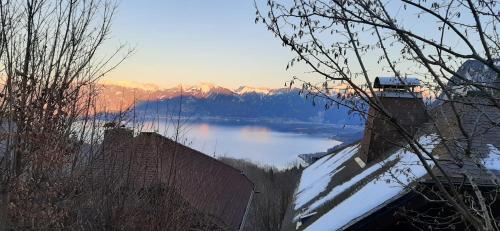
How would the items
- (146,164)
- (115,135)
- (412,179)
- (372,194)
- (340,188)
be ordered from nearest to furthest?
1. (412,179)
2. (115,135)
3. (372,194)
4. (146,164)
5. (340,188)

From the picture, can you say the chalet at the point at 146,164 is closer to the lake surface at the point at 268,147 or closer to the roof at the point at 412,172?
the roof at the point at 412,172

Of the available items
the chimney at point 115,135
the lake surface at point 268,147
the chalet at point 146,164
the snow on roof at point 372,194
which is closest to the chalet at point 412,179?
the snow on roof at point 372,194

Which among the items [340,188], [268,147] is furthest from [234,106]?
[340,188]

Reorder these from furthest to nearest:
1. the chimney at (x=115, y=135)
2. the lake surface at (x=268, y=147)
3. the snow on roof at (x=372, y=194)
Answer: the lake surface at (x=268, y=147) → the chimney at (x=115, y=135) → the snow on roof at (x=372, y=194)

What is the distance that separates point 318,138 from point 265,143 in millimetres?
13503

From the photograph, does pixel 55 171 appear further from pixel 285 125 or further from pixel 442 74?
pixel 285 125

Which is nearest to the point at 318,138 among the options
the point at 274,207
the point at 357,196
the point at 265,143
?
the point at 265,143

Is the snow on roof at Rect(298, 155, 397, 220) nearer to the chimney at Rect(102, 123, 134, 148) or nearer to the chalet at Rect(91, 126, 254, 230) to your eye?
the chalet at Rect(91, 126, 254, 230)

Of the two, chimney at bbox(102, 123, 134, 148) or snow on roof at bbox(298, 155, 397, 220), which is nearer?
chimney at bbox(102, 123, 134, 148)

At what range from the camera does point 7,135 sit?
5.14m

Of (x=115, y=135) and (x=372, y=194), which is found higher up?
(x=115, y=135)

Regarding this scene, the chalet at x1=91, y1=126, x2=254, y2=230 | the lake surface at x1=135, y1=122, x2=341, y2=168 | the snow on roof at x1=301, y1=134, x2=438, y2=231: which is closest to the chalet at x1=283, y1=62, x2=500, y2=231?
the snow on roof at x1=301, y1=134, x2=438, y2=231

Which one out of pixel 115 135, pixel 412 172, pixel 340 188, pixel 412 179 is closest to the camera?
pixel 412 179

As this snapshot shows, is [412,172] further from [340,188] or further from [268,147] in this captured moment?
[268,147]
